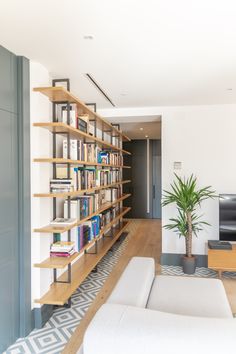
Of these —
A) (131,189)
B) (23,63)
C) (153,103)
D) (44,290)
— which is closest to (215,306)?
(44,290)

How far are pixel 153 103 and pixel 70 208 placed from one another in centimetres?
207

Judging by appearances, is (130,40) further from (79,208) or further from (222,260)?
(222,260)

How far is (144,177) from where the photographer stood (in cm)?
844

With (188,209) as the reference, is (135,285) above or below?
below

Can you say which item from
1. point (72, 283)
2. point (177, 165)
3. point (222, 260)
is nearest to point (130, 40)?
point (72, 283)

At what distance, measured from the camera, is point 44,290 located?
8.89 ft

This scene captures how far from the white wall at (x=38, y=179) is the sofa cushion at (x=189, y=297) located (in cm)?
103

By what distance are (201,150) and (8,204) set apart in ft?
9.82

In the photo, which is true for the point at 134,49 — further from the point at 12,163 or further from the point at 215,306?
the point at 215,306

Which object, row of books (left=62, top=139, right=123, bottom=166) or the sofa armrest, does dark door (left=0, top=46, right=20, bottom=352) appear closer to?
row of books (left=62, top=139, right=123, bottom=166)

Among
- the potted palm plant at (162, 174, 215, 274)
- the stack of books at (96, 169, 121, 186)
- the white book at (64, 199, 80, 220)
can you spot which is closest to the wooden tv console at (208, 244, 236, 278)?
the potted palm plant at (162, 174, 215, 274)

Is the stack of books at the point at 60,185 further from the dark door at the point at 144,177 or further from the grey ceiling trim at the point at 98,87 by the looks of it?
the dark door at the point at 144,177

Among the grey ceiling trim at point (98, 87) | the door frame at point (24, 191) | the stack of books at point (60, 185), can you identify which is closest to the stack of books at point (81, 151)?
the stack of books at point (60, 185)

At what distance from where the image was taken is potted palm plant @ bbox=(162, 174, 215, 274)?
3961mm
